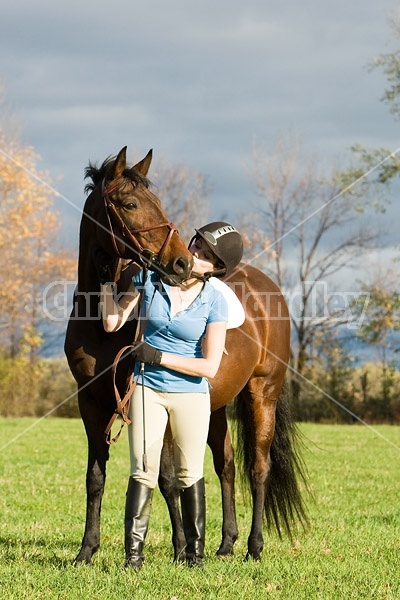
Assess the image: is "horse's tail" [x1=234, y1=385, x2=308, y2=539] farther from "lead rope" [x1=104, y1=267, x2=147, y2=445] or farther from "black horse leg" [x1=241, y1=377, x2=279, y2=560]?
"lead rope" [x1=104, y1=267, x2=147, y2=445]

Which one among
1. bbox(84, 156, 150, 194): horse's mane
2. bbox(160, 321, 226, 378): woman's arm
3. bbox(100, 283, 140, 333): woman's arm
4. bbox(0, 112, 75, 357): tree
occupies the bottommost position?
bbox(160, 321, 226, 378): woman's arm

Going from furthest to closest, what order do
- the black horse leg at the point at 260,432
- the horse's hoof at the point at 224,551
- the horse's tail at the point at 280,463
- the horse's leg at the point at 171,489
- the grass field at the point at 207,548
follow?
the horse's tail at the point at 280,463, the black horse leg at the point at 260,432, the horse's hoof at the point at 224,551, the horse's leg at the point at 171,489, the grass field at the point at 207,548

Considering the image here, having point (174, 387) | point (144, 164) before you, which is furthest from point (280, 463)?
point (144, 164)

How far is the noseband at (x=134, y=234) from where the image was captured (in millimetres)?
4711

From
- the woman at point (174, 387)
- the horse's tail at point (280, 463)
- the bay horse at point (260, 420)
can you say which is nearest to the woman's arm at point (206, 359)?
the woman at point (174, 387)

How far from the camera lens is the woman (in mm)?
4453

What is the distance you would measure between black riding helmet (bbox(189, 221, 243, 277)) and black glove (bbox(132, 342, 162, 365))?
990 mm

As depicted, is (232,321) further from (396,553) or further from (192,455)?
(396,553)

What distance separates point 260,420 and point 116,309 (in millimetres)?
2355

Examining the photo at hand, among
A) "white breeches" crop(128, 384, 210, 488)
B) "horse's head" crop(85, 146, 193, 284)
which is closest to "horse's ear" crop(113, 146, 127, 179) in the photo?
"horse's head" crop(85, 146, 193, 284)

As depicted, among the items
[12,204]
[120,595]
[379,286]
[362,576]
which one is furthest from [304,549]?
[379,286]

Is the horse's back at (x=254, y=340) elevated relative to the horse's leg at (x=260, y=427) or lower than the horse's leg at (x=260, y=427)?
elevated

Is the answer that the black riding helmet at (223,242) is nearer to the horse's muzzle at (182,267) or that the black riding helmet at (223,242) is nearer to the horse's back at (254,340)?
the horse's muzzle at (182,267)

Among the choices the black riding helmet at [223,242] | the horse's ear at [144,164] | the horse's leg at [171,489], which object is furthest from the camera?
the horse's leg at [171,489]
